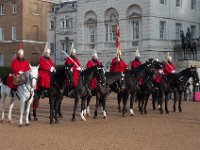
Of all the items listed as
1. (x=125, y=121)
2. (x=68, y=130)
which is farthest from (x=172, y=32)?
(x=68, y=130)

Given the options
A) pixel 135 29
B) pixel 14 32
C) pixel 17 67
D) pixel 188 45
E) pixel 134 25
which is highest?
pixel 14 32

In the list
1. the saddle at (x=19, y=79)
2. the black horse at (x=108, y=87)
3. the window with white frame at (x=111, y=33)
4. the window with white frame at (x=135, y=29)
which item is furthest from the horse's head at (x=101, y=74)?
the window with white frame at (x=111, y=33)

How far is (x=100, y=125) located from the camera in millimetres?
15352

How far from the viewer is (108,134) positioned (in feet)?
43.2

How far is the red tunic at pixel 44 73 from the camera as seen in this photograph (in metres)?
15.8

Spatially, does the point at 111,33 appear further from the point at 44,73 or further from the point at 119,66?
the point at 44,73

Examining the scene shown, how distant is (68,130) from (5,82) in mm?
3868

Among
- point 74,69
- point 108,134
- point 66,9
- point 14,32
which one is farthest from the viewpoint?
point 14,32

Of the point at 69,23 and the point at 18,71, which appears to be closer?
the point at 18,71

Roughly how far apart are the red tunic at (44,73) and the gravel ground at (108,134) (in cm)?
155

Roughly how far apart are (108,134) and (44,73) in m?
4.09

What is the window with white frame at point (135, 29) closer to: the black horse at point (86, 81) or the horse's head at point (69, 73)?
the black horse at point (86, 81)

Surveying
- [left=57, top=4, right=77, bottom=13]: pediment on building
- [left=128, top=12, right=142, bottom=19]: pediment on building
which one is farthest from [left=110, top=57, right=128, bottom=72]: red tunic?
[left=57, top=4, right=77, bottom=13]: pediment on building

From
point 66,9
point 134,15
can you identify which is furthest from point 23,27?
point 134,15
